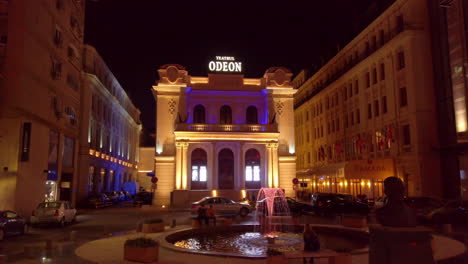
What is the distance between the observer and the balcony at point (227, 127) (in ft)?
155

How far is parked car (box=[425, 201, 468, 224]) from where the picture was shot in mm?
24469

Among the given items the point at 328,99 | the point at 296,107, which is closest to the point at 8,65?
the point at 328,99

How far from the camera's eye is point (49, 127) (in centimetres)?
3319

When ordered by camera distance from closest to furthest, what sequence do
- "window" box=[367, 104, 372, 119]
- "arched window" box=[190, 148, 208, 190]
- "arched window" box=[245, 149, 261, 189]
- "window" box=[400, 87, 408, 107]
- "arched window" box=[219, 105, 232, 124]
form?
1. "window" box=[400, 87, 408, 107]
2. "window" box=[367, 104, 372, 119]
3. "arched window" box=[190, 148, 208, 190]
4. "arched window" box=[245, 149, 261, 189]
5. "arched window" box=[219, 105, 232, 124]

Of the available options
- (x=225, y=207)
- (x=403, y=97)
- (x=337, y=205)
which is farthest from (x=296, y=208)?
(x=403, y=97)

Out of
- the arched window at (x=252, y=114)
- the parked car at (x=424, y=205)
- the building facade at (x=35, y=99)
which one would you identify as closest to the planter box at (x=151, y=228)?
the building facade at (x=35, y=99)

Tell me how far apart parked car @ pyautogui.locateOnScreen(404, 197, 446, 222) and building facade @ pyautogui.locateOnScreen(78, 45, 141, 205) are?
35457mm

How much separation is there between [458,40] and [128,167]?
61.7 m

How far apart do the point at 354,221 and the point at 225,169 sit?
98.6 ft

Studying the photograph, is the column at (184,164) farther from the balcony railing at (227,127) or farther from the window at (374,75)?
the window at (374,75)

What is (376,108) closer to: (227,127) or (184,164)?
(227,127)

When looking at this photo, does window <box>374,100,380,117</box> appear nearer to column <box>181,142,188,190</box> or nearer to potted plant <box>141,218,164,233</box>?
column <box>181,142,188,190</box>

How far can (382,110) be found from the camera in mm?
39188

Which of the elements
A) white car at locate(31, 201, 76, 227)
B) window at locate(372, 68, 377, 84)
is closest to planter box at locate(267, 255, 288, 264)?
white car at locate(31, 201, 76, 227)
